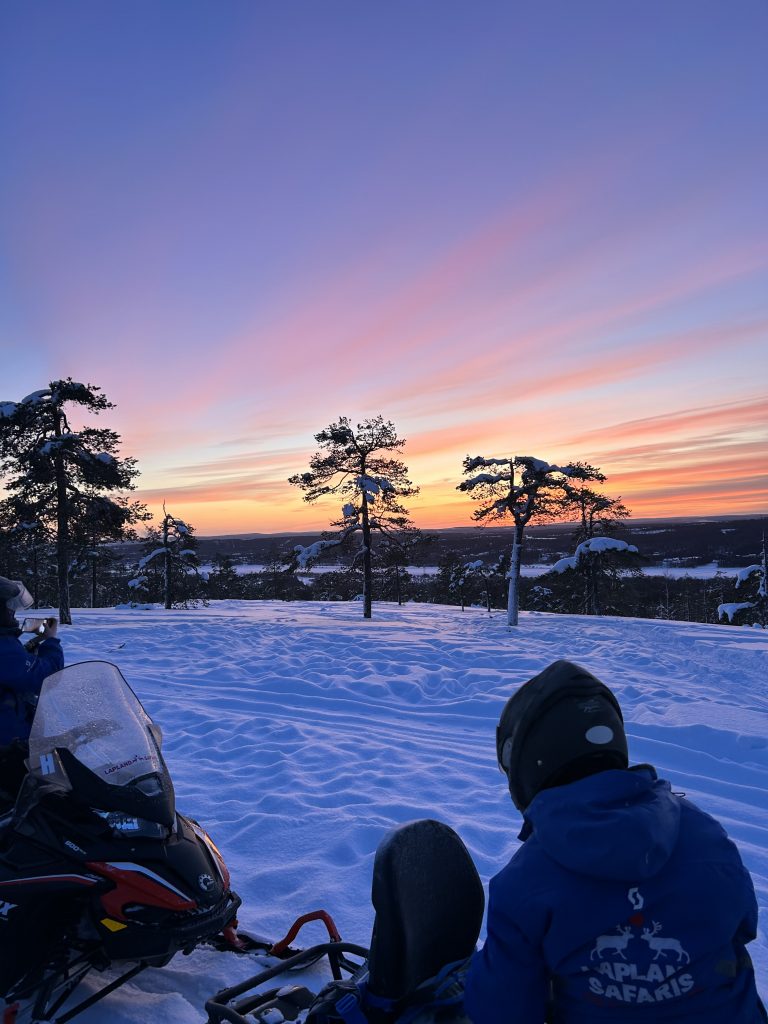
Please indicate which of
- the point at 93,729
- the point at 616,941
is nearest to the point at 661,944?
the point at 616,941

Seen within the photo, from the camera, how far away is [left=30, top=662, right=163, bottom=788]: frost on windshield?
2715 millimetres

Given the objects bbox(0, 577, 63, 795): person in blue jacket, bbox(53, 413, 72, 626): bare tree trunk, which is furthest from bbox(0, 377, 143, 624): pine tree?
bbox(0, 577, 63, 795): person in blue jacket

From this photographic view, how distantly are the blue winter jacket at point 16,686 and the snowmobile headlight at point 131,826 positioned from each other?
1.30 m

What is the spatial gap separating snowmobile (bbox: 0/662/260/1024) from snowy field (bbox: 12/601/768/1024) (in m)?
0.44

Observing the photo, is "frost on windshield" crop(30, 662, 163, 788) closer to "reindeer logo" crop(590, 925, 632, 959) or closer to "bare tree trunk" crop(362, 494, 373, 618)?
"reindeer logo" crop(590, 925, 632, 959)

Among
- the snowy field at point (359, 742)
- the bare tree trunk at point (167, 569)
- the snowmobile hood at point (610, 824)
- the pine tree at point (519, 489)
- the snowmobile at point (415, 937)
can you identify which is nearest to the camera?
the snowmobile hood at point (610, 824)

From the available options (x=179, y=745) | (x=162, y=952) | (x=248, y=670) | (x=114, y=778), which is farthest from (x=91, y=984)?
(x=248, y=670)

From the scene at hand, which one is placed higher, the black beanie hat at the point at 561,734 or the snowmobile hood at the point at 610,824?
the black beanie hat at the point at 561,734

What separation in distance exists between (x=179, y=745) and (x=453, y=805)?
142 inches

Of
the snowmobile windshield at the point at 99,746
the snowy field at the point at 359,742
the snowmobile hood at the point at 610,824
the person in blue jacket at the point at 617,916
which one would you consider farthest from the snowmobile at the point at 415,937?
the snowy field at the point at 359,742

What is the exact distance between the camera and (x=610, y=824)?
4.51 ft

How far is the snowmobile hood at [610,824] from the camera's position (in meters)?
1.35

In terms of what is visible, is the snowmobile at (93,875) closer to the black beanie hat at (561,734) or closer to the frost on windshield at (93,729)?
the frost on windshield at (93,729)

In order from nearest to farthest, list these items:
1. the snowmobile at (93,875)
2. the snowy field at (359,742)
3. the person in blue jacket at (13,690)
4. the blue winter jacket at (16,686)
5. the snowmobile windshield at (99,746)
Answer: the snowmobile at (93,875) < the snowmobile windshield at (99,746) < the person in blue jacket at (13,690) < the blue winter jacket at (16,686) < the snowy field at (359,742)
